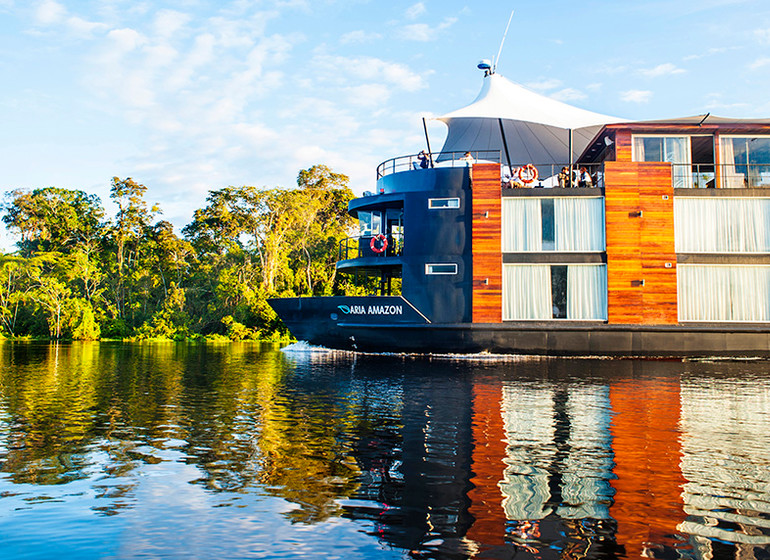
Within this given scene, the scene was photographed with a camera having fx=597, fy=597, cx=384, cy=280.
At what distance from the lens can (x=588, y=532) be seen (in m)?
4.26

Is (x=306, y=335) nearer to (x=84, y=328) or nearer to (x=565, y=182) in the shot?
(x=565, y=182)

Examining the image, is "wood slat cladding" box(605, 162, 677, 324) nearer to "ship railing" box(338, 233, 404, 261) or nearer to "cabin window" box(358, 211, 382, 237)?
"ship railing" box(338, 233, 404, 261)

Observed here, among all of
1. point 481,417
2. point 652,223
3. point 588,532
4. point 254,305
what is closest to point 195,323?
point 254,305

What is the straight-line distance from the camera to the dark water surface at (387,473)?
163 inches

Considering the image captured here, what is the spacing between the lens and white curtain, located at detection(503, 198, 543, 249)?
1784cm

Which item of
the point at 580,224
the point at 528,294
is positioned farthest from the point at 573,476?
the point at 580,224

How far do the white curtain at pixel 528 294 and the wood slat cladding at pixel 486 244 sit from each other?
0.27 metres

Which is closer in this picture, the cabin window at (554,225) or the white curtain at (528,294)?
the white curtain at (528,294)

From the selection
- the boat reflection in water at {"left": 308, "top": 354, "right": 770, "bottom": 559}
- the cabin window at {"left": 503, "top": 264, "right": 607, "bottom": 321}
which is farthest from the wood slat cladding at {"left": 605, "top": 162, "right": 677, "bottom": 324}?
the boat reflection in water at {"left": 308, "top": 354, "right": 770, "bottom": 559}

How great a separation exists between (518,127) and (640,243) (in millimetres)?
8560

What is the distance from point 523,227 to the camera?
17922 mm

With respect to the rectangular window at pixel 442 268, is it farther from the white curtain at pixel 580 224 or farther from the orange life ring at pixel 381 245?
the white curtain at pixel 580 224

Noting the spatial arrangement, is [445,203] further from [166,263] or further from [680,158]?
[166,263]

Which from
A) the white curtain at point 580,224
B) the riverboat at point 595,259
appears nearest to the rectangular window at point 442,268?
the riverboat at point 595,259
